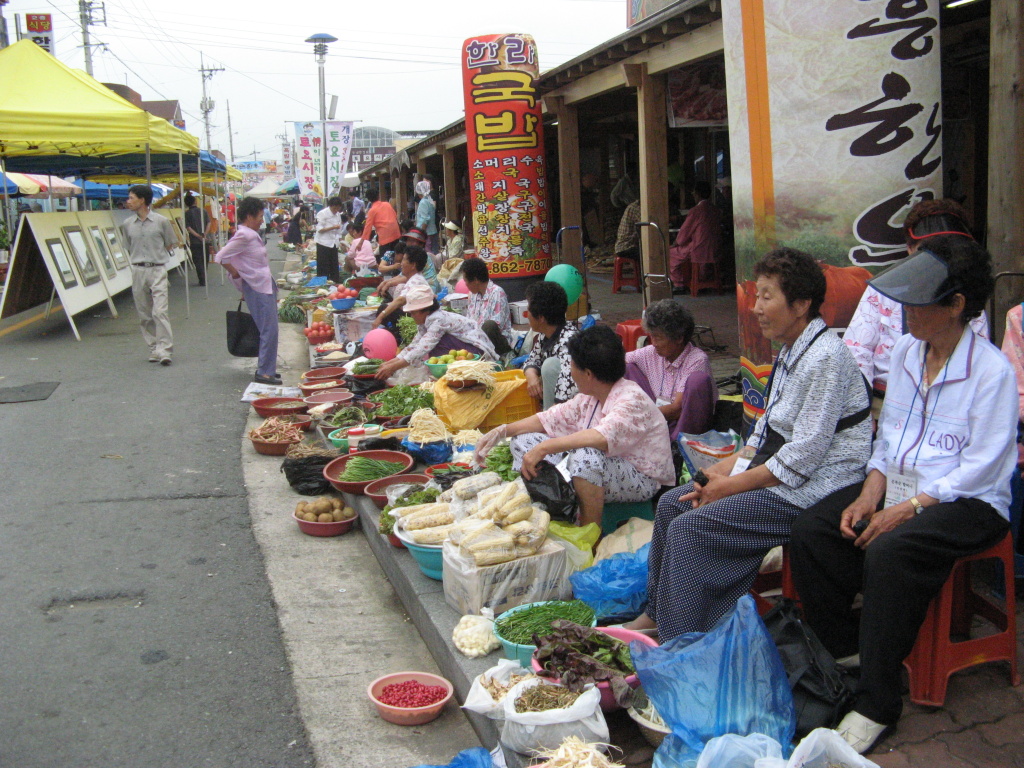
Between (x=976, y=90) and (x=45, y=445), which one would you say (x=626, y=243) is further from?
(x=45, y=445)

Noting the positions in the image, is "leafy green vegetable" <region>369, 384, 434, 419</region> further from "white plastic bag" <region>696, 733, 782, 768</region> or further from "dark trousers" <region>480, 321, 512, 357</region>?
"white plastic bag" <region>696, 733, 782, 768</region>

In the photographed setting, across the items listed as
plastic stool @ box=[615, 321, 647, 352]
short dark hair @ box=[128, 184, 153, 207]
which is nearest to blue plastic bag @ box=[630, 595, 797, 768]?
plastic stool @ box=[615, 321, 647, 352]

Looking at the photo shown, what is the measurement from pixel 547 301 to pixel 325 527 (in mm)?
2156

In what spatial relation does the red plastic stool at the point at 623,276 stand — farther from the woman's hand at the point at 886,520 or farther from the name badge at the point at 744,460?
the woman's hand at the point at 886,520

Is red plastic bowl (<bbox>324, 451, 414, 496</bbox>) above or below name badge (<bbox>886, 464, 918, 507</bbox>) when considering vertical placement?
below

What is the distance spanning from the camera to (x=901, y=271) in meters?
2.95

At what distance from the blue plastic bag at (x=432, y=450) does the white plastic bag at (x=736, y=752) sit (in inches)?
152

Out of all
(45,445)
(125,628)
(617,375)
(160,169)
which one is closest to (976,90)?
(617,375)

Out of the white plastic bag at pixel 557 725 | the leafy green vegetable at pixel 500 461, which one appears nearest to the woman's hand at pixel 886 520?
the white plastic bag at pixel 557 725

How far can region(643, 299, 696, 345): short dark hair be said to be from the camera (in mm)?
4977

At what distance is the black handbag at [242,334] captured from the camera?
967cm

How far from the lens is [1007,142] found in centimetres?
413

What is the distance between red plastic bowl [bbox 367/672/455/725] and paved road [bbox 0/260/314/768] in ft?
1.07

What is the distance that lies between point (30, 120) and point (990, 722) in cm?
1232
